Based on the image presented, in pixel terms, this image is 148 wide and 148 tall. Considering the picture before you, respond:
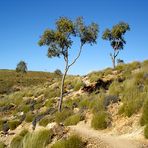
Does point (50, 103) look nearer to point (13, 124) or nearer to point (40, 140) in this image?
point (13, 124)

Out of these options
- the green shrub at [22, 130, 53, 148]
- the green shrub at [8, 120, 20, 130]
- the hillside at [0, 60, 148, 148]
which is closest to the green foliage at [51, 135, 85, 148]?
the hillside at [0, 60, 148, 148]

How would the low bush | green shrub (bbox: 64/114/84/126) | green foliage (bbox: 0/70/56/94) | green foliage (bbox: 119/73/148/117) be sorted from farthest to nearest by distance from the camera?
green foliage (bbox: 0/70/56/94), the low bush, green shrub (bbox: 64/114/84/126), green foliage (bbox: 119/73/148/117)

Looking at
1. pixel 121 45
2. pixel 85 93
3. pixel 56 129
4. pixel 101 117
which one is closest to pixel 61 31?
pixel 85 93

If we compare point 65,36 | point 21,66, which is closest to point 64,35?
point 65,36

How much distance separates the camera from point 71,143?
12.6 meters

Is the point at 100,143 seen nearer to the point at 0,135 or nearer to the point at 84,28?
the point at 0,135

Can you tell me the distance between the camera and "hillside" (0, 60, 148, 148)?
13.6m

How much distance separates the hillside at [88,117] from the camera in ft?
44.5

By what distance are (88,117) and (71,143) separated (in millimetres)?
8060

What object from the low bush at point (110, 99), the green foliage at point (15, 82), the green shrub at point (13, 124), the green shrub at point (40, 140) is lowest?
the green shrub at point (13, 124)

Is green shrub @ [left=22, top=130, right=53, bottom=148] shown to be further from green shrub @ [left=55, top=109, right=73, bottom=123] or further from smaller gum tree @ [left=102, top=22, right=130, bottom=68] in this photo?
smaller gum tree @ [left=102, top=22, right=130, bottom=68]

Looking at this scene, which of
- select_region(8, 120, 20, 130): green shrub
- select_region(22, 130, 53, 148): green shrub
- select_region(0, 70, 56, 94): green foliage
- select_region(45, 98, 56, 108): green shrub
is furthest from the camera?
select_region(0, 70, 56, 94): green foliage

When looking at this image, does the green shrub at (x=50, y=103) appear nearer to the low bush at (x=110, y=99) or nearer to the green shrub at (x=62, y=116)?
the green shrub at (x=62, y=116)

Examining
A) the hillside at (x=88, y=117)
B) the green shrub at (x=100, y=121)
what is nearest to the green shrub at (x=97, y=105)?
the hillside at (x=88, y=117)
